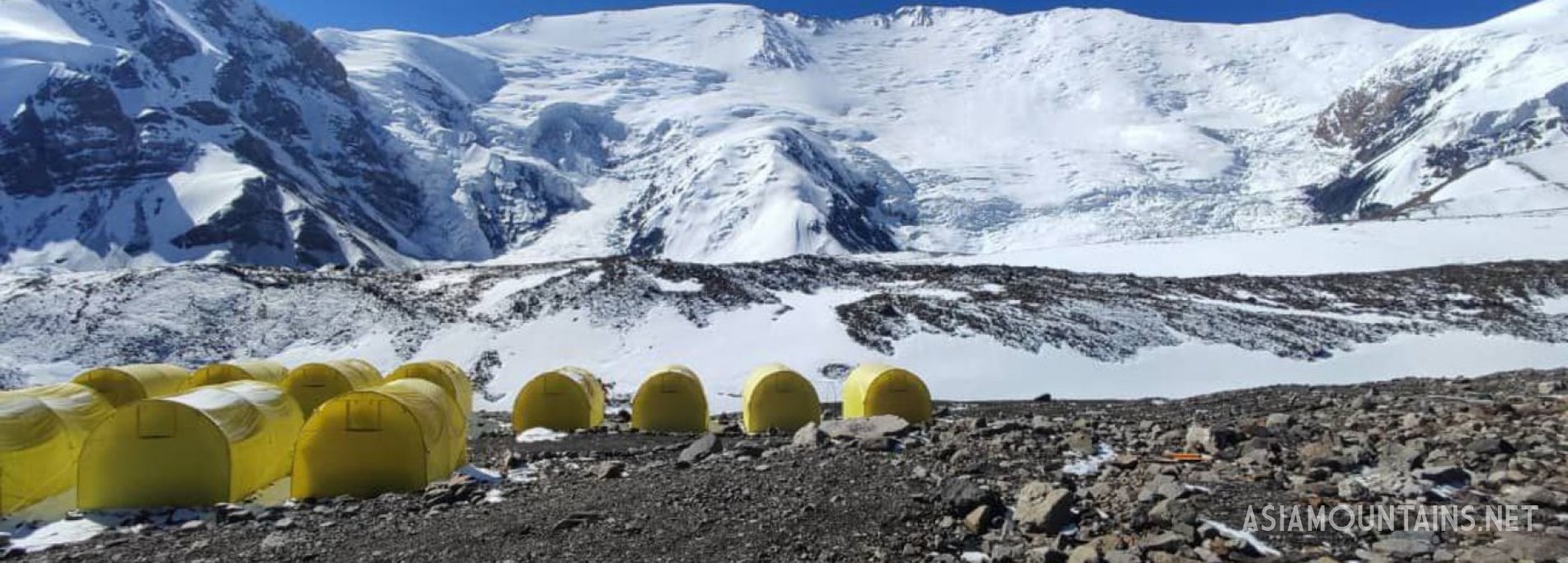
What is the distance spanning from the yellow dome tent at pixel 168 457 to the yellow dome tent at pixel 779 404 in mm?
12645

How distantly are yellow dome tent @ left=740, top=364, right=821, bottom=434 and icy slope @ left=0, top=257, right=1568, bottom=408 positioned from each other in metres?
11.0

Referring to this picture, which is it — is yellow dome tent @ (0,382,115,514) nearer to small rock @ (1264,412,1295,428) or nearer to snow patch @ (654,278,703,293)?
small rock @ (1264,412,1295,428)

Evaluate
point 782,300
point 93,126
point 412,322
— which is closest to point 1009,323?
point 782,300

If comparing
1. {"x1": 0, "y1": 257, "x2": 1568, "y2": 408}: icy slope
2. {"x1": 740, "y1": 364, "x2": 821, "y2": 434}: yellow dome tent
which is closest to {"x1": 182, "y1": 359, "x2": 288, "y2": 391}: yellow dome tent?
{"x1": 0, "y1": 257, "x2": 1568, "y2": 408}: icy slope

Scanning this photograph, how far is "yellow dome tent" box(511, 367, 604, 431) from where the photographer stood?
1056 inches

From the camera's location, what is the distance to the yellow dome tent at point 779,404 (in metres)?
25.8

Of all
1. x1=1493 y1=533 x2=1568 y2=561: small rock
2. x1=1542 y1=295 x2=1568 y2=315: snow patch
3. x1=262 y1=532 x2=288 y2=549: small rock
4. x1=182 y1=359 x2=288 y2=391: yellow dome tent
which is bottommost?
x1=262 y1=532 x2=288 y2=549: small rock

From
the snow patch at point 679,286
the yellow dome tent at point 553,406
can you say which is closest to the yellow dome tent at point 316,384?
the yellow dome tent at point 553,406

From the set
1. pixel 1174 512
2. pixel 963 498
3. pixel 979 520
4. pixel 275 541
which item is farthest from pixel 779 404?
pixel 1174 512

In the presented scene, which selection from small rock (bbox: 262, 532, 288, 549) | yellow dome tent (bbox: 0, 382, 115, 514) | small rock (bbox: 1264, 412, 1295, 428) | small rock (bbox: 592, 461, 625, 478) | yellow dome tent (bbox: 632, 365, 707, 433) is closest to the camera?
small rock (bbox: 262, 532, 288, 549)

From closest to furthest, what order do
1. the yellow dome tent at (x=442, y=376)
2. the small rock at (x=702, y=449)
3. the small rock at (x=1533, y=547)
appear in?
1. the small rock at (x=1533, y=547)
2. the small rock at (x=702, y=449)
3. the yellow dome tent at (x=442, y=376)

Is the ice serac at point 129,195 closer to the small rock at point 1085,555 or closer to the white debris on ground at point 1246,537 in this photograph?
the small rock at point 1085,555

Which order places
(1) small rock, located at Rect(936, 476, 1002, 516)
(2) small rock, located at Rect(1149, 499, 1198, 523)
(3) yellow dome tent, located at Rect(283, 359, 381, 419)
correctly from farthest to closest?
(3) yellow dome tent, located at Rect(283, 359, 381, 419) < (1) small rock, located at Rect(936, 476, 1002, 516) < (2) small rock, located at Rect(1149, 499, 1198, 523)

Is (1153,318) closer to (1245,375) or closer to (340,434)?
(1245,375)
